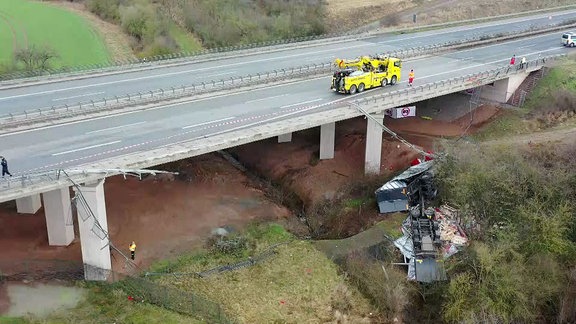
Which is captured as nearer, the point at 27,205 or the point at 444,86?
the point at 27,205

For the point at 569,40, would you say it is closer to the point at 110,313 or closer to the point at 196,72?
the point at 196,72

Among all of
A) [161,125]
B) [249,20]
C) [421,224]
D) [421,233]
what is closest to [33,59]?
[161,125]

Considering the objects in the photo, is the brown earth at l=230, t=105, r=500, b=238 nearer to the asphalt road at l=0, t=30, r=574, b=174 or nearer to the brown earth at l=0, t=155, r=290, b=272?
the brown earth at l=0, t=155, r=290, b=272

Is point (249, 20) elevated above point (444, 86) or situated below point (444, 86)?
above

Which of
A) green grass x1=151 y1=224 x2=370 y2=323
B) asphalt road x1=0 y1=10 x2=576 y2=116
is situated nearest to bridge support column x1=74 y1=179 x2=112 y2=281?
green grass x1=151 y1=224 x2=370 y2=323

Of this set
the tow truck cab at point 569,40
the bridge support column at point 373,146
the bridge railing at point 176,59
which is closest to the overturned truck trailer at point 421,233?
the bridge support column at point 373,146

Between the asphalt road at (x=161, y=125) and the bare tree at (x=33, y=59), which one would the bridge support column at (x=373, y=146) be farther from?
the bare tree at (x=33, y=59)

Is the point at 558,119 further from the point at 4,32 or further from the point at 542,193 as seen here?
the point at 4,32
